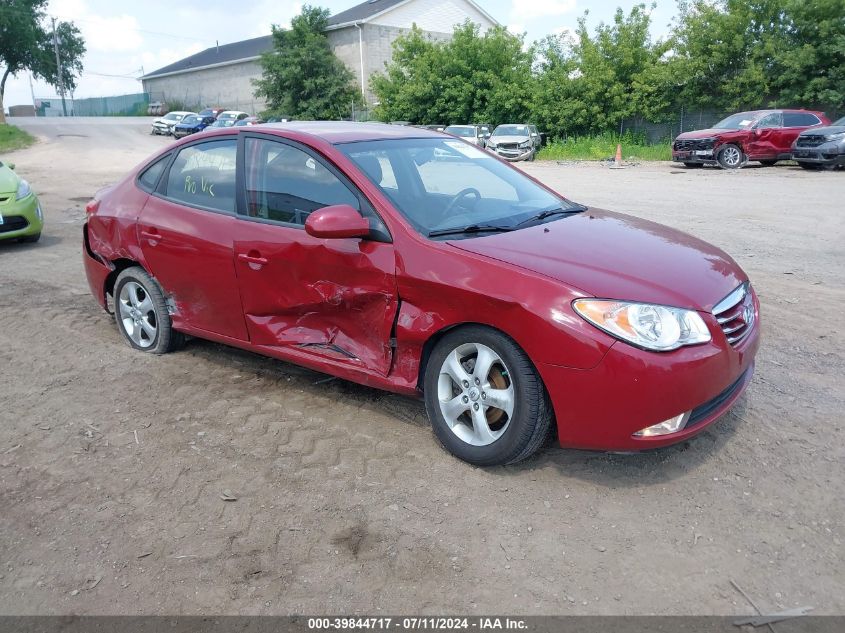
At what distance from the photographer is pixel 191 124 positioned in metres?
43.3

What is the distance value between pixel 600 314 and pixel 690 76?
29618mm

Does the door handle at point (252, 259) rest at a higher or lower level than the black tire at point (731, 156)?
higher

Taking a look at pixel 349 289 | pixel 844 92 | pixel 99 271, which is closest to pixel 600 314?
pixel 349 289

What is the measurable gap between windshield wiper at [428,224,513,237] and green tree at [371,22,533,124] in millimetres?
31759

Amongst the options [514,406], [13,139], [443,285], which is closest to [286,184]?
[443,285]

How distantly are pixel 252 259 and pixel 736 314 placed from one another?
2.71 m

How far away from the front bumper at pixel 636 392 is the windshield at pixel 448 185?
1.04 m

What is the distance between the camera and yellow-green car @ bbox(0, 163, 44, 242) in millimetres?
9422

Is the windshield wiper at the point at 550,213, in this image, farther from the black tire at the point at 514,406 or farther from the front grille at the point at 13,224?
the front grille at the point at 13,224

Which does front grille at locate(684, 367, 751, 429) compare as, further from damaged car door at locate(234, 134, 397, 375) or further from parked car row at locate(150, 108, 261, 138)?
parked car row at locate(150, 108, 261, 138)

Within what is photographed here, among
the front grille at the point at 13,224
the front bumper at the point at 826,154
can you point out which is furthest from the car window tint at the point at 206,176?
the front bumper at the point at 826,154

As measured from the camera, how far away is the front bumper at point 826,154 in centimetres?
1942

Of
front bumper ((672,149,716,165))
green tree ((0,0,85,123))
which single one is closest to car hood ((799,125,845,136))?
front bumper ((672,149,716,165))

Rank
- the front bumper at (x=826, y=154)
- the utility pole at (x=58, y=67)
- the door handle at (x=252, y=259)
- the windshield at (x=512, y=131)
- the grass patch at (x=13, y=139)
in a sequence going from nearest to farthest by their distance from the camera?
the door handle at (x=252, y=259), the front bumper at (x=826, y=154), the windshield at (x=512, y=131), the grass patch at (x=13, y=139), the utility pole at (x=58, y=67)
